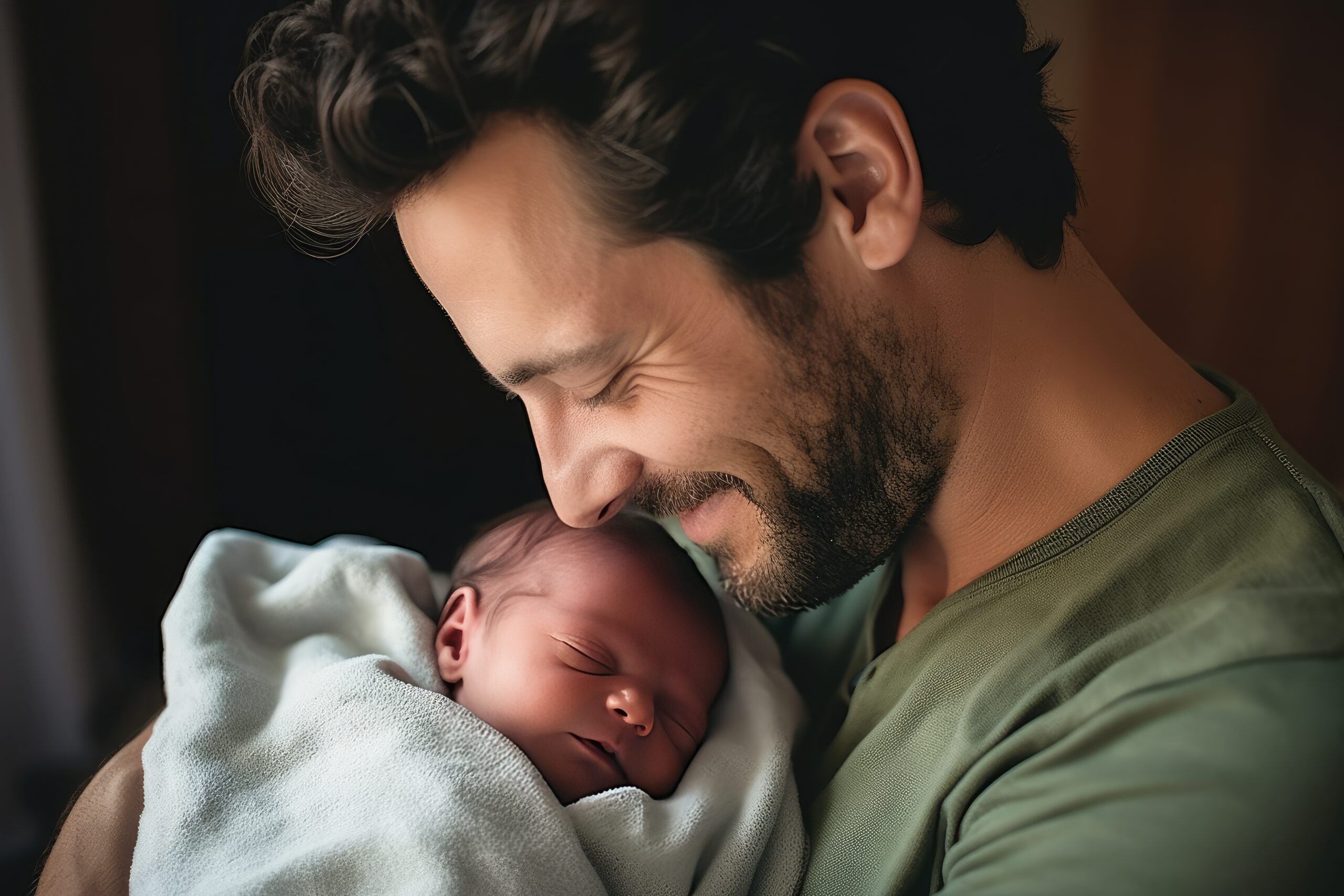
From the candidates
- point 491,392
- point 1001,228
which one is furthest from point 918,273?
point 491,392

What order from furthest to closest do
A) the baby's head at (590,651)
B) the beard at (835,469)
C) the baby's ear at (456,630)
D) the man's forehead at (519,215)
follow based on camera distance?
the baby's ear at (456,630) < the baby's head at (590,651) < the beard at (835,469) < the man's forehead at (519,215)

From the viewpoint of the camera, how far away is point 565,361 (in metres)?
0.93

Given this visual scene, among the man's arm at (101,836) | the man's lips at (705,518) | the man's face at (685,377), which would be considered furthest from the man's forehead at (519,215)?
the man's arm at (101,836)

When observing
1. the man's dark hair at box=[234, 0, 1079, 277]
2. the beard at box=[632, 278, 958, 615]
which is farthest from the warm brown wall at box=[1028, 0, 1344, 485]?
the beard at box=[632, 278, 958, 615]

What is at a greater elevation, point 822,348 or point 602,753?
point 822,348

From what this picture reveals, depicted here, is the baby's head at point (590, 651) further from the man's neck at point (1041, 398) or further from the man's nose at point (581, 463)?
the man's neck at point (1041, 398)

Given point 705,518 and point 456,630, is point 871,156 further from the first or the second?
point 456,630

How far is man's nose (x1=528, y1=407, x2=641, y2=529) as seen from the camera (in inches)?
41.4

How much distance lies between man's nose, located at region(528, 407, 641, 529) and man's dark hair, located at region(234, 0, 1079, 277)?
0.80 feet

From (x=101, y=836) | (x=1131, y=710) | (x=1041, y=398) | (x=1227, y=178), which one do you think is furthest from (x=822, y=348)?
(x=1227, y=178)

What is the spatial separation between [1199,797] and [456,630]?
881mm

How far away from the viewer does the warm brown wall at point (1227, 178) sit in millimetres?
1931

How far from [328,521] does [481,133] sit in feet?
4.61

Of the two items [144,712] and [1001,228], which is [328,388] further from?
[1001,228]
